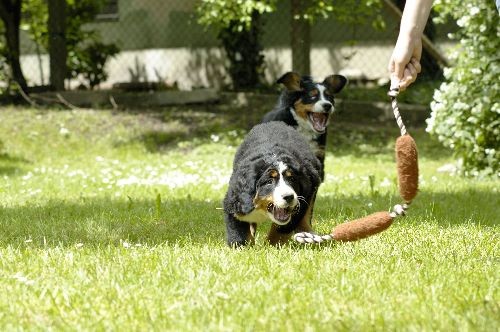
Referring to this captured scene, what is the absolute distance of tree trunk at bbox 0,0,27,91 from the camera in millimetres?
14805

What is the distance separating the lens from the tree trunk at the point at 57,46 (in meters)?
14.7

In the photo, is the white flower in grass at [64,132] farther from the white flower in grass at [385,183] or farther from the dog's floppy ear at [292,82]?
the dog's floppy ear at [292,82]

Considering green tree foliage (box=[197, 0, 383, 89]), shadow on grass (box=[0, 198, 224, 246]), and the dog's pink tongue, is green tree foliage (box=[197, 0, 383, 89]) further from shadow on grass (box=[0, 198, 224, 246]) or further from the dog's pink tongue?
the dog's pink tongue

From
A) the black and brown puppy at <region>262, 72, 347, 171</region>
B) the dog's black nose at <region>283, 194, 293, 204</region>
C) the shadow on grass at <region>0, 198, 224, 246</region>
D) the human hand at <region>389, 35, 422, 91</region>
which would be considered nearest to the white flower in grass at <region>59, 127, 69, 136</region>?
the shadow on grass at <region>0, 198, 224, 246</region>

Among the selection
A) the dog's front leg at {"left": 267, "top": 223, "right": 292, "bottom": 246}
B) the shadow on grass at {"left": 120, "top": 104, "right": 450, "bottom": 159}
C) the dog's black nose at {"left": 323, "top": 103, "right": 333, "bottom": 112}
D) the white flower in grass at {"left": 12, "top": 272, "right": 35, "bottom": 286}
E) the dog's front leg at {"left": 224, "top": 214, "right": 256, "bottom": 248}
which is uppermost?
the dog's black nose at {"left": 323, "top": 103, "right": 333, "bottom": 112}

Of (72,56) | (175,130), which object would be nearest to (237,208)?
(175,130)

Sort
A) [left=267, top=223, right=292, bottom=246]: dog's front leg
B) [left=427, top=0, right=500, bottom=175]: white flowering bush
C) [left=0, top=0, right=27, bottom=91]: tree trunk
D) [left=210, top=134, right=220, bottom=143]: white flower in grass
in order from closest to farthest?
[left=267, top=223, right=292, bottom=246]: dog's front leg < [left=427, top=0, right=500, bottom=175]: white flowering bush < [left=210, top=134, right=220, bottom=143]: white flower in grass < [left=0, top=0, right=27, bottom=91]: tree trunk

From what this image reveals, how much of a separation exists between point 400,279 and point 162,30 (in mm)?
14302

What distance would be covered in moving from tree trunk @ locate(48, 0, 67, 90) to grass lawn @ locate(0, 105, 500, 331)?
5.20 metres

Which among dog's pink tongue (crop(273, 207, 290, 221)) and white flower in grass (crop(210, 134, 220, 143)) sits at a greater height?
dog's pink tongue (crop(273, 207, 290, 221))

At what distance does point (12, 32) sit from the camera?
15062 millimetres

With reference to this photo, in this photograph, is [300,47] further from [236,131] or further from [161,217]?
[161,217]

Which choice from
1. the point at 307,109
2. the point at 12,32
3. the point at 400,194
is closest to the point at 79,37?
the point at 12,32

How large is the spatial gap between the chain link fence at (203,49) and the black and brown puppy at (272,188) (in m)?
12.4
